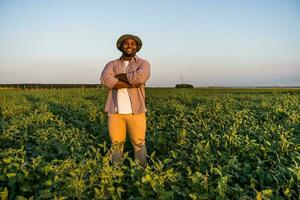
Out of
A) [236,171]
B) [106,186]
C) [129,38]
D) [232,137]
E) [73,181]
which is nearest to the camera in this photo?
[73,181]

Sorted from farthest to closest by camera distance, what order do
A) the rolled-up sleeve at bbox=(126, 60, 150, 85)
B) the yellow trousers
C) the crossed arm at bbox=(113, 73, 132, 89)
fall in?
the yellow trousers → the crossed arm at bbox=(113, 73, 132, 89) → the rolled-up sleeve at bbox=(126, 60, 150, 85)

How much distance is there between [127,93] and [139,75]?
380mm

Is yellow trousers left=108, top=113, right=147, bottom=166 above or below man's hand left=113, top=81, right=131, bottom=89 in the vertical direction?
below

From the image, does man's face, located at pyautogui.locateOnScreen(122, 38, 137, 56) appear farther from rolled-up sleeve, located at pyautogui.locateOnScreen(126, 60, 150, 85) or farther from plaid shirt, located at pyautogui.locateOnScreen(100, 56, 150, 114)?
rolled-up sleeve, located at pyautogui.locateOnScreen(126, 60, 150, 85)

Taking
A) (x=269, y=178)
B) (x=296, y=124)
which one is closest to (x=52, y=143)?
(x=269, y=178)

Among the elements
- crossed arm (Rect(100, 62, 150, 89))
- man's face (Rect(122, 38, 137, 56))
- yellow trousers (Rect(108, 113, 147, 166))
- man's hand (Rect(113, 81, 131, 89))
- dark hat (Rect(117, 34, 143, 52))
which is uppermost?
dark hat (Rect(117, 34, 143, 52))

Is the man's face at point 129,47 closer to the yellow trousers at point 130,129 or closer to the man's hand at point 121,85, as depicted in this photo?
the man's hand at point 121,85

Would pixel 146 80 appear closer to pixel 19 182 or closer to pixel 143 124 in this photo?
pixel 143 124

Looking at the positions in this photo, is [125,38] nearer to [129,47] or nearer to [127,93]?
[129,47]

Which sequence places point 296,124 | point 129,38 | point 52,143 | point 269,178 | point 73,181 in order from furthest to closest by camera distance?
point 296,124
point 52,143
point 129,38
point 269,178
point 73,181

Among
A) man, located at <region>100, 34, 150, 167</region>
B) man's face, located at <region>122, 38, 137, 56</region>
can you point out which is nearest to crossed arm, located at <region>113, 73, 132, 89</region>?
man, located at <region>100, 34, 150, 167</region>

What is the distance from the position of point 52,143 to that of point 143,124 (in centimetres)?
185

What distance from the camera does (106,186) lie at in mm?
3984

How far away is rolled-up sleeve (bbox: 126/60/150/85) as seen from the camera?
5449 mm
